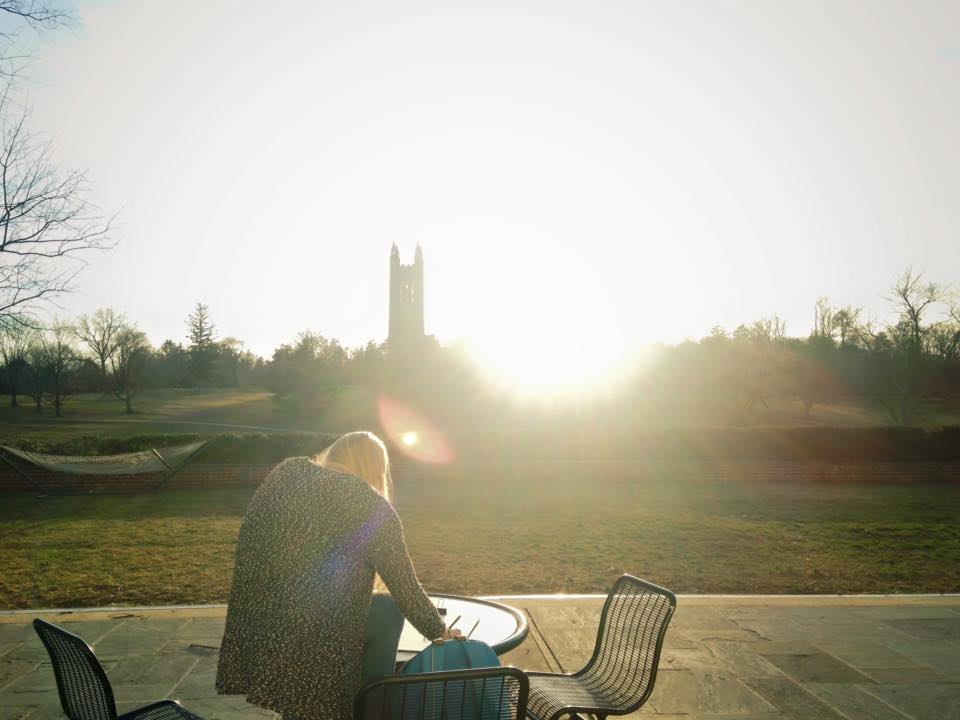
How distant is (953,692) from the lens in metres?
3.83

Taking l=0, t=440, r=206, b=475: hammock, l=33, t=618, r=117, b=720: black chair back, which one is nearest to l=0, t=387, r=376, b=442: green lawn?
l=0, t=440, r=206, b=475: hammock

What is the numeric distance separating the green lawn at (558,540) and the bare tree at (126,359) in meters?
35.3

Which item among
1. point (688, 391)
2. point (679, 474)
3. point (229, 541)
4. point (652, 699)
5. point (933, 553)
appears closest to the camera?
point (652, 699)

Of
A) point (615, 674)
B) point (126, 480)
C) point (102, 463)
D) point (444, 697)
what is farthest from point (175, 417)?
point (444, 697)

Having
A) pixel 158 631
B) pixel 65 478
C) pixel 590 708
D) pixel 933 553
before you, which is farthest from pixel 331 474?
pixel 65 478

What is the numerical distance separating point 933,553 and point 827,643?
5219 mm

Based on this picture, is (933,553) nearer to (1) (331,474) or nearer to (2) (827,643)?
(2) (827,643)

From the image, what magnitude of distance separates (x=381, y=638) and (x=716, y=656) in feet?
9.41

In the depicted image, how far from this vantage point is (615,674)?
2928mm

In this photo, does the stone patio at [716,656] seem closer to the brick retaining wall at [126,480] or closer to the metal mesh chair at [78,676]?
the metal mesh chair at [78,676]

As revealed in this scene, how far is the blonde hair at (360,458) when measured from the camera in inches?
97.0

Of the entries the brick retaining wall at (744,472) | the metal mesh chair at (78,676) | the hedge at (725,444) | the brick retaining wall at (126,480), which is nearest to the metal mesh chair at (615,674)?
the metal mesh chair at (78,676)

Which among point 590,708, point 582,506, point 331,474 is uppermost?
point 331,474

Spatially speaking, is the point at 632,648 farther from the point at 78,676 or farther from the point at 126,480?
the point at 126,480
